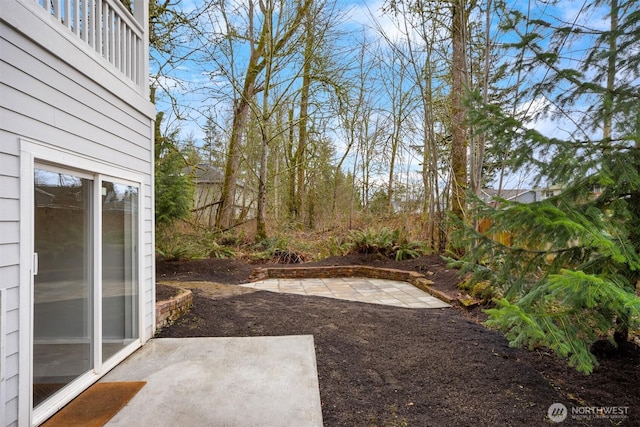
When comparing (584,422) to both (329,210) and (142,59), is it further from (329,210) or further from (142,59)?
(329,210)

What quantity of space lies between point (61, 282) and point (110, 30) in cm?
215

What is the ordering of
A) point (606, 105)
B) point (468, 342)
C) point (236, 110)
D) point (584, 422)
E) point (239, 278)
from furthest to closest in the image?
point (236, 110), point (239, 278), point (468, 342), point (606, 105), point (584, 422)

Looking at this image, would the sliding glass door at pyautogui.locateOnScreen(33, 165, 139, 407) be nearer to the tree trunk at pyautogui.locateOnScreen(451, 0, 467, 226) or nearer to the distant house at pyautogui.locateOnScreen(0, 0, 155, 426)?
the distant house at pyautogui.locateOnScreen(0, 0, 155, 426)

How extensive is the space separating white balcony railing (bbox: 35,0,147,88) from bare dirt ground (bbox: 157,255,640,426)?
266cm

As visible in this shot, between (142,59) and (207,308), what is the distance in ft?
9.73

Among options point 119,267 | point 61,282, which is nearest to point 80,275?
point 61,282

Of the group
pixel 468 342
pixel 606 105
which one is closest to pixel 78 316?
pixel 468 342

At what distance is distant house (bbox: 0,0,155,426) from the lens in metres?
1.85

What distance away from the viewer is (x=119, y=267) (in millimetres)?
2992

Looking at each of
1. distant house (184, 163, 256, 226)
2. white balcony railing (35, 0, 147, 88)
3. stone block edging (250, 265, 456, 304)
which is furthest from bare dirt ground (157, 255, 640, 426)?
distant house (184, 163, 256, 226)

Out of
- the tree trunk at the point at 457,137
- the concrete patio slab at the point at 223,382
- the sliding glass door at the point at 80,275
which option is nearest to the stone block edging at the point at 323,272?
the tree trunk at the point at 457,137

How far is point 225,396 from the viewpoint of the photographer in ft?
7.86
